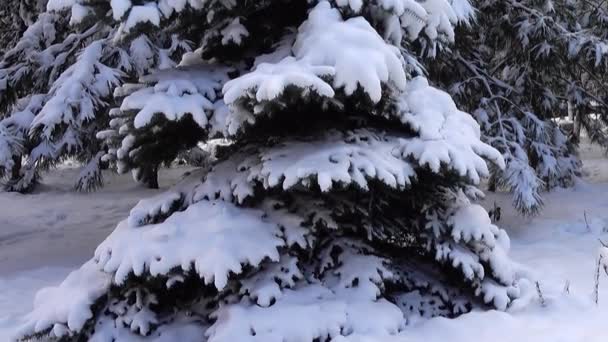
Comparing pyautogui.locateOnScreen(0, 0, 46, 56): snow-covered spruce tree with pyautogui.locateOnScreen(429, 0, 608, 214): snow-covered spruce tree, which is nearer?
pyautogui.locateOnScreen(429, 0, 608, 214): snow-covered spruce tree

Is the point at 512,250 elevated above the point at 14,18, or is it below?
below

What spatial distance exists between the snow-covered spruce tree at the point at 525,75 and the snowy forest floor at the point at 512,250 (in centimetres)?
57

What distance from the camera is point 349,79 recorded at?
295 centimetres

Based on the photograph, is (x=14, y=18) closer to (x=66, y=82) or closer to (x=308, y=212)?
(x=66, y=82)

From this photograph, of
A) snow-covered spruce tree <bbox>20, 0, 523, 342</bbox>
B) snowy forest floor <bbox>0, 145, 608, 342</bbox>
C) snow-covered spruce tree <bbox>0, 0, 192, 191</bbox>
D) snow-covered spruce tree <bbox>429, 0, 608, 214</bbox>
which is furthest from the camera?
snow-covered spruce tree <bbox>429, 0, 608, 214</bbox>

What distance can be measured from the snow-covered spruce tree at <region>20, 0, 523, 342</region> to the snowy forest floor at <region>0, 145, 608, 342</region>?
0.72ft

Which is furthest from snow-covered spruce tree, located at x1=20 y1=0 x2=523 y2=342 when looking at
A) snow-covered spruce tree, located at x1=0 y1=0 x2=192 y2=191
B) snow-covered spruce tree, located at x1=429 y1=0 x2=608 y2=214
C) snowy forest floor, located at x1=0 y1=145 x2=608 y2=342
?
snow-covered spruce tree, located at x1=429 y1=0 x2=608 y2=214

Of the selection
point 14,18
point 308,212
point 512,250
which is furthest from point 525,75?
point 14,18

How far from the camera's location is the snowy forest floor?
130 inches

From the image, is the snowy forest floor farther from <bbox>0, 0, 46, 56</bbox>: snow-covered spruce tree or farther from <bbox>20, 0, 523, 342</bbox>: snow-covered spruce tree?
<bbox>0, 0, 46, 56</bbox>: snow-covered spruce tree

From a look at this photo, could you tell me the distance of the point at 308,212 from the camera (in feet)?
11.0

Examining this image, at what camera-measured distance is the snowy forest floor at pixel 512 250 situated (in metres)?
3.29

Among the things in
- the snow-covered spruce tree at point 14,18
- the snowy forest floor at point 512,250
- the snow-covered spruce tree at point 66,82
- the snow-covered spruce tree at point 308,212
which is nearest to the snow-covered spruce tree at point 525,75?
the snowy forest floor at point 512,250

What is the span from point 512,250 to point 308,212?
3833 mm
